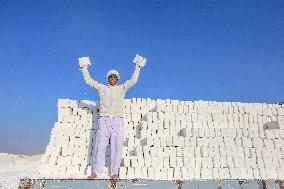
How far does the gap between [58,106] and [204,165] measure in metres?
3.18

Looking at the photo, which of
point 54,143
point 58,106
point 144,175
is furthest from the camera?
point 58,106

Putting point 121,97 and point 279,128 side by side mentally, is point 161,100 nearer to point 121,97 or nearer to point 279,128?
point 121,97

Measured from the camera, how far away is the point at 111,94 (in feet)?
22.7

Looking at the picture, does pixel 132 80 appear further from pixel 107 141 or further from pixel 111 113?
pixel 107 141

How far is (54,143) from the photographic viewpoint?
22.8ft

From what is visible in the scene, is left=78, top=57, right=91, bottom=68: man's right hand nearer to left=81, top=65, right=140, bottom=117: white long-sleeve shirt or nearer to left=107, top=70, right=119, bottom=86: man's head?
left=81, top=65, right=140, bottom=117: white long-sleeve shirt

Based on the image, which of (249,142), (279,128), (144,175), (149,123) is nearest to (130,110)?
(149,123)

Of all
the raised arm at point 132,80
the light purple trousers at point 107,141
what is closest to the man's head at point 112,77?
the raised arm at point 132,80

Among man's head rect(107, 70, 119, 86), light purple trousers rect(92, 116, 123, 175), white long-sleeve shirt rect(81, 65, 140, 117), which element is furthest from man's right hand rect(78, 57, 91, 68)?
light purple trousers rect(92, 116, 123, 175)

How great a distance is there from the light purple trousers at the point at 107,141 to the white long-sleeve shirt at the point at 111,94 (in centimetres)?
14

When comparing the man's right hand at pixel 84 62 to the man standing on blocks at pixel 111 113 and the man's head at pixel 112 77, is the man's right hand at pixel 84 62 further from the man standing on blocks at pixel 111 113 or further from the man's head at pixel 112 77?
the man's head at pixel 112 77

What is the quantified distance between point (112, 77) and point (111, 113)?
705 millimetres

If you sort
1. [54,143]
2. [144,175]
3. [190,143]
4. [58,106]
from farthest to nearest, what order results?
[58,106] → [54,143] → [190,143] → [144,175]

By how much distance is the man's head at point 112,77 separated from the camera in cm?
704
